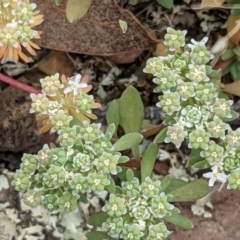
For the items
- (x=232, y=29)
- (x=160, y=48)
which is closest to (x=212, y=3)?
(x=232, y=29)

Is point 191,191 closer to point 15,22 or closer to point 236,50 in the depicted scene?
point 236,50

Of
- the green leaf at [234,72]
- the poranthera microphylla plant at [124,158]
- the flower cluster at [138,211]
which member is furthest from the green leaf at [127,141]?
the green leaf at [234,72]

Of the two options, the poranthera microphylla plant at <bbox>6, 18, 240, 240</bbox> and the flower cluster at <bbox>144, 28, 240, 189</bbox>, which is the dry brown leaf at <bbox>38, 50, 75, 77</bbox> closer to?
the poranthera microphylla plant at <bbox>6, 18, 240, 240</bbox>

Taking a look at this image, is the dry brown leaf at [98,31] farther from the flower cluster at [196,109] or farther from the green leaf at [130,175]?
the green leaf at [130,175]

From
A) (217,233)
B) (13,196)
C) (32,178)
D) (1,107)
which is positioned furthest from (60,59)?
(217,233)

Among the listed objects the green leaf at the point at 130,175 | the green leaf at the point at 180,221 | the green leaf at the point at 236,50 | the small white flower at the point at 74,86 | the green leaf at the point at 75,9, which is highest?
the green leaf at the point at 75,9

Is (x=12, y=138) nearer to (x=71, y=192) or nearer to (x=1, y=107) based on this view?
(x=1, y=107)

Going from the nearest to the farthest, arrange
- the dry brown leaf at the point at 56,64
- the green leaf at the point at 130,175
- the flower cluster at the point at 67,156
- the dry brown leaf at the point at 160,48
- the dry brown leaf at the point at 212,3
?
the flower cluster at the point at 67,156 < the green leaf at the point at 130,175 < the dry brown leaf at the point at 212,3 < the dry brown leaf at the point at 160,48 < the dry brown leaf at the point at 56,64
